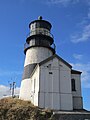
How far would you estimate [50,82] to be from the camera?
2853 centimetres

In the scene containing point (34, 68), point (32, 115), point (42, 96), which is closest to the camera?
point (32, 115)

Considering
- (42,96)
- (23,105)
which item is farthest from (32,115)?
(42,96)

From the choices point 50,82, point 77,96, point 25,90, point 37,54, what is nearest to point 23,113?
point 50,82

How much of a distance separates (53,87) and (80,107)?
4388 mm

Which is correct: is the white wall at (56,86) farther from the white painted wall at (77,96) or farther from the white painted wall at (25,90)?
the white painted wall at (25,90)

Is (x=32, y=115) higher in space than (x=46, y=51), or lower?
lower

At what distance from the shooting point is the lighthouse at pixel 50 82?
91.6 feet

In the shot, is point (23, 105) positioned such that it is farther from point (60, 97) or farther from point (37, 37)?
point (37, 37)

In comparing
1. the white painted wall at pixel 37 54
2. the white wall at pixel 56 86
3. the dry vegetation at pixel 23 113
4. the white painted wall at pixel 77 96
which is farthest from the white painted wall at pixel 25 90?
the dry vegetation at pixel 23 113

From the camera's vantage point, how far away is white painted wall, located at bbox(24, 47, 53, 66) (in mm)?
33719

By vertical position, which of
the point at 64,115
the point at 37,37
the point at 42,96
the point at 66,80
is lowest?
the point at 64,115

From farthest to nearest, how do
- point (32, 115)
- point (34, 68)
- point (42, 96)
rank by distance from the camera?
point (34, 68) < point (42, 96) < point (32, 115)

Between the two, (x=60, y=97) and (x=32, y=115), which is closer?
(x=32, y=115)

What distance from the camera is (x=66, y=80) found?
1138 inches
